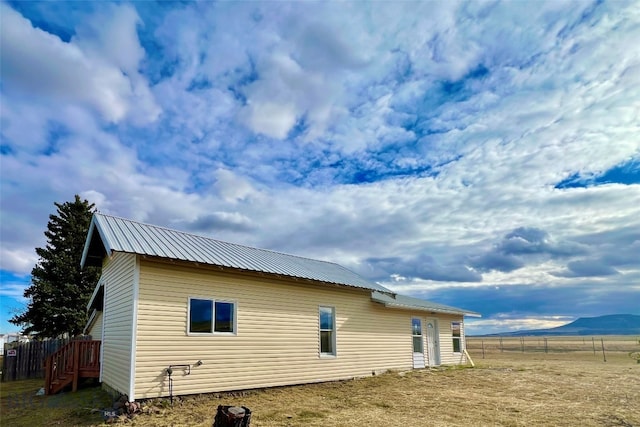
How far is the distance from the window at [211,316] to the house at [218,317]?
0.03m

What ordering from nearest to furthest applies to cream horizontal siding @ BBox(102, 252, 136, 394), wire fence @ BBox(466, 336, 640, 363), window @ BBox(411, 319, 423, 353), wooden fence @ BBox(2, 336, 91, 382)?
cream horizontal siding @ BBox(102, 252, 136, 394) < wooden fence @ BBox(2, 336, 91, 382) < window @ BBox(411, 319, 423, 353) < wire fence @ BBox(466, 336, 640, 363)

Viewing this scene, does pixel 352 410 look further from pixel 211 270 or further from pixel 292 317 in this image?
pixel 211 270

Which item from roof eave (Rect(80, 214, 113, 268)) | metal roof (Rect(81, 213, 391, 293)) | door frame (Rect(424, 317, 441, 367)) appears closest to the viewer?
roof eave (Rect(80, 214, 113, 268))

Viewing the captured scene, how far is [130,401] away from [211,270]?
3.45 m

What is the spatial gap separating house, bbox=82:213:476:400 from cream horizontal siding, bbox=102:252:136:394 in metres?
0.03

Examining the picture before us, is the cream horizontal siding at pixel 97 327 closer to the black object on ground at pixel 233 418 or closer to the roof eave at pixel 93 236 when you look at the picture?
the roof eave at pixel 93 236

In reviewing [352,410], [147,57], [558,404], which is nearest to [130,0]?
[147,57]

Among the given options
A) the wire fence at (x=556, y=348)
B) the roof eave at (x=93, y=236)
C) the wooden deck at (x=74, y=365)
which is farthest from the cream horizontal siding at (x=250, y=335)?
the wire fence at (x=556, y=348)

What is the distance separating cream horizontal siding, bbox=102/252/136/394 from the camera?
402 inches

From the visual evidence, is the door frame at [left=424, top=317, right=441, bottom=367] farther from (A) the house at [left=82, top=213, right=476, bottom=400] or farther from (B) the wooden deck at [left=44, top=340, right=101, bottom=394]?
(B) the wooden deck at [left=44, top=340, right=101, bottom=394]

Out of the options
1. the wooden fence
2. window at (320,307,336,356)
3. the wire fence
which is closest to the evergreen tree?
the wooden fence

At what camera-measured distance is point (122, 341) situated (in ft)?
34.9

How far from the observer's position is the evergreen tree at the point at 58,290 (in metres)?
23.1

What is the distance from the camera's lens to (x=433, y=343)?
20000 millimetres
